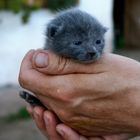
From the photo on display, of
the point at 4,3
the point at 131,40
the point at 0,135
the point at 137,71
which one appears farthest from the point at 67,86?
the point at 131,40

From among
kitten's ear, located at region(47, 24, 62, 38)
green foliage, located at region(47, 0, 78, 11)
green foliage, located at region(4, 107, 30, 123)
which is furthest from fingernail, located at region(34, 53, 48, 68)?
green foliage, located at region(47, 0, 78, 11)

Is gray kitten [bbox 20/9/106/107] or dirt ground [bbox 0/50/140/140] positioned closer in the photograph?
gray kitten [bbox 20/9/106/107]

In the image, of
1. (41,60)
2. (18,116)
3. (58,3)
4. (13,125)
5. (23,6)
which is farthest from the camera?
(58,3)

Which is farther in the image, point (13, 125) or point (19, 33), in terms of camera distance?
point (19, 33)

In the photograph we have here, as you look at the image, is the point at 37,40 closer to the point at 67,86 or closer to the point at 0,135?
the point at 0,135

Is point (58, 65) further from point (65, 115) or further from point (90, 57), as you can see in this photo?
point (65, 115)

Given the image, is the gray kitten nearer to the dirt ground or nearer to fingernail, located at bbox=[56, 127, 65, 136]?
fingernail, located at bbox=[56, 127, 65, 136]

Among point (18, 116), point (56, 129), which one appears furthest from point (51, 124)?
point (18, 116)

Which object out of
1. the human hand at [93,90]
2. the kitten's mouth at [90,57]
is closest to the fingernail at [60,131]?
the human hand at [93,90]
